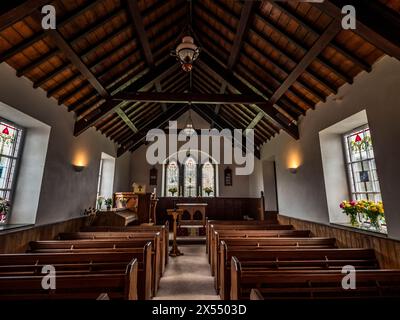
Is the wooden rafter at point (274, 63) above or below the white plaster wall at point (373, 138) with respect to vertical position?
above

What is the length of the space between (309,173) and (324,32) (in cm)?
278

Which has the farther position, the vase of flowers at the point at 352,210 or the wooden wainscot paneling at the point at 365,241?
the vase of flowers at the point at 352,210

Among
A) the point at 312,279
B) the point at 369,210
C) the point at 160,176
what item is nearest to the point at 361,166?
the point at 369,210

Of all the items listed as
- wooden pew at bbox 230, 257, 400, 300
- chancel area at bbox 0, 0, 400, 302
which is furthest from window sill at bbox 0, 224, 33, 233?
wooden pew at bbox 230, 257, 400, 300

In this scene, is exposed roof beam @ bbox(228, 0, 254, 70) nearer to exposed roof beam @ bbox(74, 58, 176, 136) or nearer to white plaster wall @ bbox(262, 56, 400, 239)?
exposed roof beam @ bbox(74, 58, 176, 136)

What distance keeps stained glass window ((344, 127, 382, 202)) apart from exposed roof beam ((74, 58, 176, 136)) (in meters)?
4.20

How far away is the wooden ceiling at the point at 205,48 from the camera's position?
267 centimetres

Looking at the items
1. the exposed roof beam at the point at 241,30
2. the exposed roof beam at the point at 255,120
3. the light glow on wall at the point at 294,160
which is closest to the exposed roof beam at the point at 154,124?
the exposed roof beam at the point at 255,120

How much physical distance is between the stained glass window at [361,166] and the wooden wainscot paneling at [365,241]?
702 mm

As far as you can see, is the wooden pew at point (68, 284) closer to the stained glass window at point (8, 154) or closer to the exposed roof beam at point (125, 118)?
the stained glass window at point (8, 154)

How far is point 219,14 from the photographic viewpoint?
3881 mm
